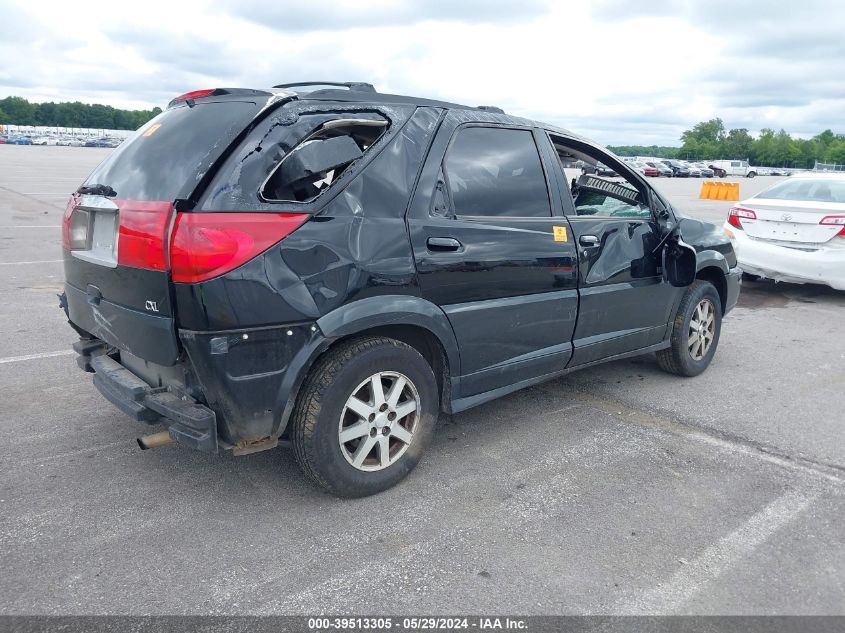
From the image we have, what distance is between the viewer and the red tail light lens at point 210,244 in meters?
2.80

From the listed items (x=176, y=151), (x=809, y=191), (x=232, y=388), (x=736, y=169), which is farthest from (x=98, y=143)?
(x=232, y=388)

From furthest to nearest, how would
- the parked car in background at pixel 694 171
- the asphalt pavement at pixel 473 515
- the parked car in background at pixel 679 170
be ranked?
1. the parked car in background at pixel 694 171
2. the parked car in background at pixel 679 170
3. the asphalt pavement at pixel 473 515

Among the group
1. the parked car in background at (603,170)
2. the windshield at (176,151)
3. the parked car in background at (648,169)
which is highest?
the parked car in background at (648,169)

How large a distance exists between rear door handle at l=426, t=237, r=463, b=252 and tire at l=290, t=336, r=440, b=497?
1.67 feet

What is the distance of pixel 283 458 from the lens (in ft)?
12.6

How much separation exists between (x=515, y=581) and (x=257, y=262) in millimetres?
1665

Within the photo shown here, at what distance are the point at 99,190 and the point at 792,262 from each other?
755 centimetres

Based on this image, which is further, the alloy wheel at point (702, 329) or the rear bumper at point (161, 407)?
the alloy wheel at point (702, 329)

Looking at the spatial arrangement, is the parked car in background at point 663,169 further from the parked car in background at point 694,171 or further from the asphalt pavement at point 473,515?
the asphalt pavement at point 473,515

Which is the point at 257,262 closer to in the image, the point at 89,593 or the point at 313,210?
the point at 313,210

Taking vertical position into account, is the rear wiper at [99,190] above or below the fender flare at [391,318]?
above

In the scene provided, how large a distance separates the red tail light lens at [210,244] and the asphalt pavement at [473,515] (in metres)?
1.18

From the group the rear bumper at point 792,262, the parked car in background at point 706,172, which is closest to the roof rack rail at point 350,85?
the rear bumper at point 792,262

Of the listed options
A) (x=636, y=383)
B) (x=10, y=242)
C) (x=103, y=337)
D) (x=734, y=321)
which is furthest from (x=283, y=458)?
(x=10, y=242)
